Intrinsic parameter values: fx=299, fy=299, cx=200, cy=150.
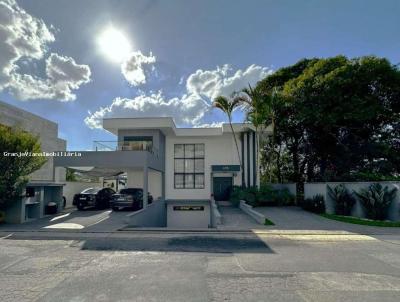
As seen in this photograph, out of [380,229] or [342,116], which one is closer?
[380,229]

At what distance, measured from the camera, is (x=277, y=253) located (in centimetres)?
812

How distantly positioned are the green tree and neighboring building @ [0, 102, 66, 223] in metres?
0.73

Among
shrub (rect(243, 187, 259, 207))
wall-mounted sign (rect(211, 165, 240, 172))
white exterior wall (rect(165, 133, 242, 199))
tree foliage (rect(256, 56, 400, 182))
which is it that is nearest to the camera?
shrub (rect(243, 187, 259, 207))

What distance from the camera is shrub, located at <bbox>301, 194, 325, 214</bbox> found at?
1633 centimetres

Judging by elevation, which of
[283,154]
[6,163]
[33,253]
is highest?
[283,154]

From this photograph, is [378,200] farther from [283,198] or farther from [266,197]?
[266,197]

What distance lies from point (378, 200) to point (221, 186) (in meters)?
12.3

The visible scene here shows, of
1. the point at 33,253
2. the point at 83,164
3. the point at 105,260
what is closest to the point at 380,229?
the point at 105,260

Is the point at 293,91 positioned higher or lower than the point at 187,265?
higher

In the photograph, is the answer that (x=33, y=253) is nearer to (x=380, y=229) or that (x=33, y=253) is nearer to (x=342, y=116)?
(x=380, y=229)

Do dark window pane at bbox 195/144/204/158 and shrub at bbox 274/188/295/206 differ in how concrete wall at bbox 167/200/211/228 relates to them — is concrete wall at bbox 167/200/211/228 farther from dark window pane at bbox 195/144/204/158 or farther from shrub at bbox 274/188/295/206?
shrub at bbox 274/188/295/206

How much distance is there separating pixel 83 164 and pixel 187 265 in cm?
1100

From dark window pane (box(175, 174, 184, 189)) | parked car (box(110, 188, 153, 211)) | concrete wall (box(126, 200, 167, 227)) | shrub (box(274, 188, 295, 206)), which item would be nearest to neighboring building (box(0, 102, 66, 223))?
parked car (box(110, 188, 153, 211))

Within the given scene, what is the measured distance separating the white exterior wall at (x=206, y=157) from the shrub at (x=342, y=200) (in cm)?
909
